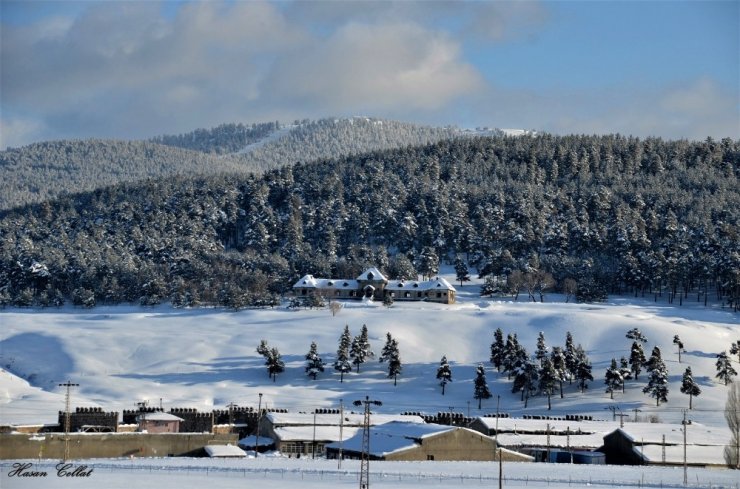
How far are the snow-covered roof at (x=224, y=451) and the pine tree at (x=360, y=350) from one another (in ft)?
143

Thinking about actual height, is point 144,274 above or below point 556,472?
above

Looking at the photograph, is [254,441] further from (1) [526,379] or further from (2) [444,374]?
(1) [526,379]

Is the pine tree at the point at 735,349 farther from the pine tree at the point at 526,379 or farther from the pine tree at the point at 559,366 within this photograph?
the pine tree at the point at 526,379

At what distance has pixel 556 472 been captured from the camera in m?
71.8

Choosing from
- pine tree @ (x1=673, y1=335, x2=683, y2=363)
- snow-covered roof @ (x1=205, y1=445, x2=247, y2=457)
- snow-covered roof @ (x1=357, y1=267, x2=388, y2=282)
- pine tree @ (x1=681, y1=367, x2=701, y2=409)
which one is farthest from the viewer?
snow-covered roof @ (x1=357, y1=267, x2=388, y2=282)

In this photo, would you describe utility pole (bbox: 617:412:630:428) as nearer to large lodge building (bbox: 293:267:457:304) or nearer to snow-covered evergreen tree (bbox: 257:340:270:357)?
snow-covered evergreen tree (bbox: 257:340:270:357)

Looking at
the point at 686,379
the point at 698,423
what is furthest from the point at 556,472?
the point at 686,379

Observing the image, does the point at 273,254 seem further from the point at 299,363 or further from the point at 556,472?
the point at 556,472

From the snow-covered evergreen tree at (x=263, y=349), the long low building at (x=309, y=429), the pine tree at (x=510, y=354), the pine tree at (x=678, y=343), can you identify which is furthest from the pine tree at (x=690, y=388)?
the snow-covered evergreen tree at (x=263, y=349)

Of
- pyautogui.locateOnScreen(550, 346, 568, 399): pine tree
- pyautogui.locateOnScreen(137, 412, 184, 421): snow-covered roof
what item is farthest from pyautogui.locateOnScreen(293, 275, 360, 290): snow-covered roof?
pyautogui.locateOnScreen(137, 412, 184, 421): snow-covered roof

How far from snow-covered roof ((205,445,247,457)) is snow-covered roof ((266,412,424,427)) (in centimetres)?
719

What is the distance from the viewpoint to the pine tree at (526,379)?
113688 millimetres

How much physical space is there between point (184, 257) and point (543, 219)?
59.7 m

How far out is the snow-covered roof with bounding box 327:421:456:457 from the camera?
7956 centimetres
